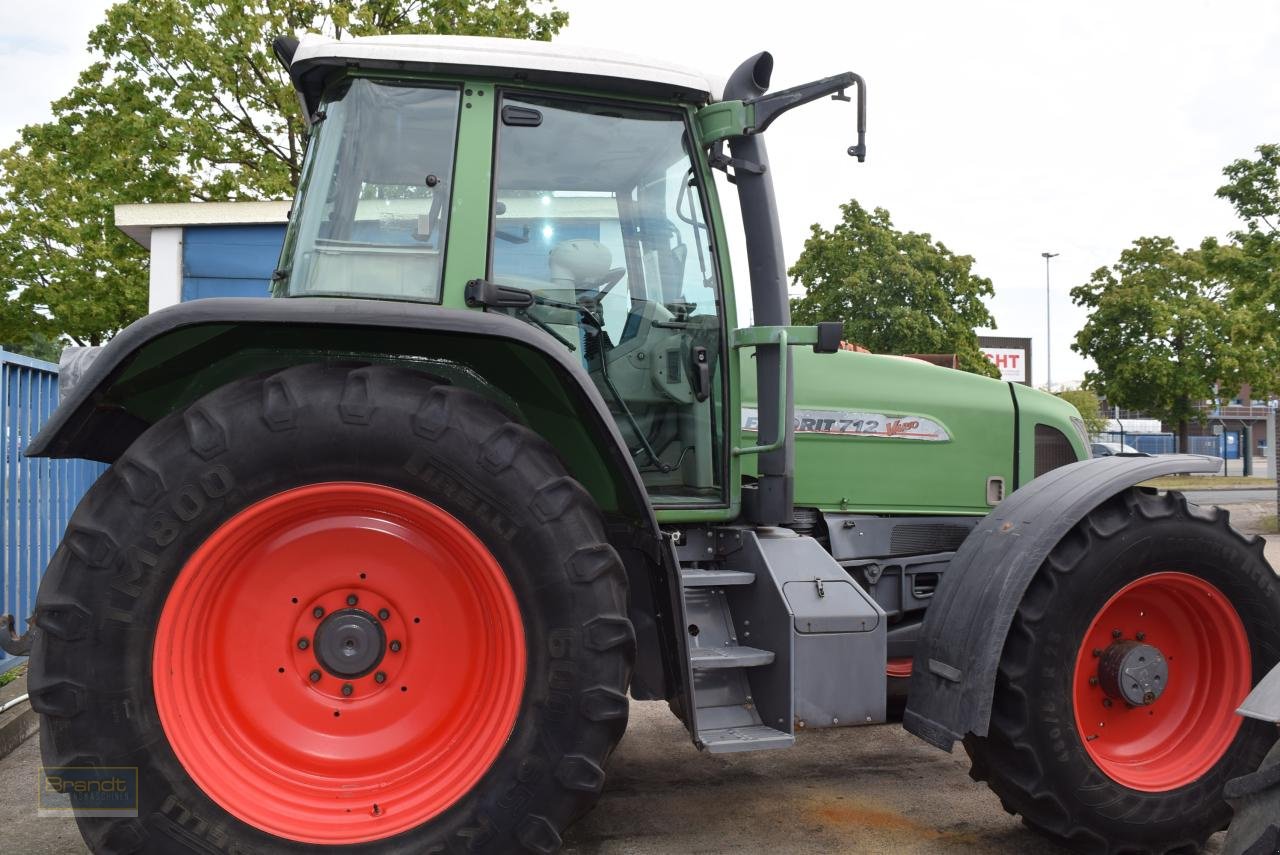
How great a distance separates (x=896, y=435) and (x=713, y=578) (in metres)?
1.29

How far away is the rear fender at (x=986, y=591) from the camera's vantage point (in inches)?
130

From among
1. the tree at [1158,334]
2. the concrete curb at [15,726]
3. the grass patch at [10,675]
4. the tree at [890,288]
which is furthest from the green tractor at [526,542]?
the tree at [1158,334]

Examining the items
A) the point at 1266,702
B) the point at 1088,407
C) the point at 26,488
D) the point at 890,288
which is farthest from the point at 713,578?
the point at 1088,407

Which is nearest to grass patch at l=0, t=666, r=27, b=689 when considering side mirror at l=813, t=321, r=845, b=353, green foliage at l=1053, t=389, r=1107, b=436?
side mirror at l=813, t=321, r=845, b=353

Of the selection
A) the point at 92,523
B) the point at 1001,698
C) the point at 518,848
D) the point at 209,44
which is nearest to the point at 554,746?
the point at 518,848

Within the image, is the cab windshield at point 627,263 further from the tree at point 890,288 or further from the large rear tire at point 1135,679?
the tree at point 890,288

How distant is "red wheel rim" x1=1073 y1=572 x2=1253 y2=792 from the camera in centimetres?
353

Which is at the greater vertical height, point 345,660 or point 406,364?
point 406,364

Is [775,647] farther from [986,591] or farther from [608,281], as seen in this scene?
[608,281]

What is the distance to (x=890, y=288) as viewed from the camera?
30734 millimetres

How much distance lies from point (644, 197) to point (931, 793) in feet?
8.39

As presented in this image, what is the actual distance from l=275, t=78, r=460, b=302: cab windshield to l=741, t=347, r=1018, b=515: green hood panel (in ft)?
5.43

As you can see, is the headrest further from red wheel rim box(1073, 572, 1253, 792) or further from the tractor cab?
red wheel rim box(1073, 572, 1253, 792)

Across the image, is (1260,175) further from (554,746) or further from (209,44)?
(554,746)
